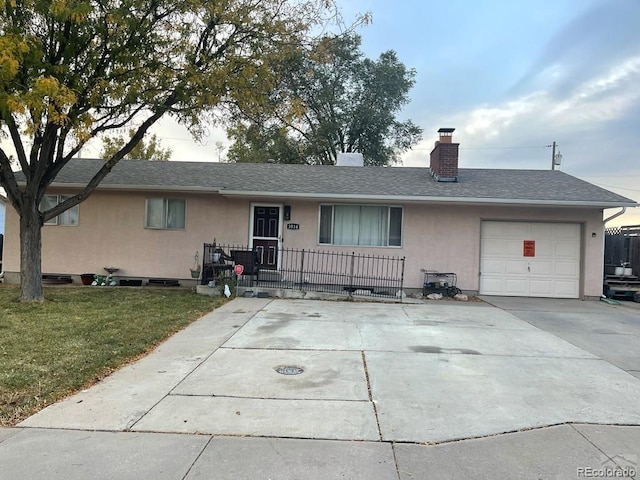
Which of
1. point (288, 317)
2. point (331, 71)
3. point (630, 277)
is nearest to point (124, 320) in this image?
point (288, 317)

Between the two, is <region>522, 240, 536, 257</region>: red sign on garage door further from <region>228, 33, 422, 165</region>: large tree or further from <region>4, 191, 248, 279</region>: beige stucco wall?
<region>228, 33, 422, 165</region>: large tree

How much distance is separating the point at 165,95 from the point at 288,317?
536 cm

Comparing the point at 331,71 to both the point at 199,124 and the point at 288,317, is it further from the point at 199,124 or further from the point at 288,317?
the point at 288,317

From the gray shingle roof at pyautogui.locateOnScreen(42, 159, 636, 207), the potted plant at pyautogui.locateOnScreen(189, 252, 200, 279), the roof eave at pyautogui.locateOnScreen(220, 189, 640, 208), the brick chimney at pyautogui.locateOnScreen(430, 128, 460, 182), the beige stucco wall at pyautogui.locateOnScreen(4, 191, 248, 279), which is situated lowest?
A: the potted plant at pyautogui.locateOnScreen(189, 252, 200, 279)

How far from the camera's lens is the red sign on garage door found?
39.7 feet

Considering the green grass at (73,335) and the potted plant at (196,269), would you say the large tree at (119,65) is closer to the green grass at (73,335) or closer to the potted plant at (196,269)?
the green grass at (73,335)

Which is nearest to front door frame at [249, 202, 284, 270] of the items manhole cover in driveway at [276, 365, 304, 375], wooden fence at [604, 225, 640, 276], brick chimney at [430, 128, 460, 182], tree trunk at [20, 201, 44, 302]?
brick chimney at [430, 128, 460, 182]

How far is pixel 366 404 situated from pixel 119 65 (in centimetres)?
811

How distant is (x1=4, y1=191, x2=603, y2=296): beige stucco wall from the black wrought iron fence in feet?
0.77

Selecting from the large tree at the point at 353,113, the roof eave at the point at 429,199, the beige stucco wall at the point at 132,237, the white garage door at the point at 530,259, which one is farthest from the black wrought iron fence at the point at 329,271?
the large tree at the point at 353,113

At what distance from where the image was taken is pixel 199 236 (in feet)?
41.3

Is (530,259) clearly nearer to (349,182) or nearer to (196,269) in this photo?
(349,182)

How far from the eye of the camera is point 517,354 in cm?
589

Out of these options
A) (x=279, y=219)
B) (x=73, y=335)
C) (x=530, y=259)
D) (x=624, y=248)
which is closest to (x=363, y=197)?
(x=279, y=219)
